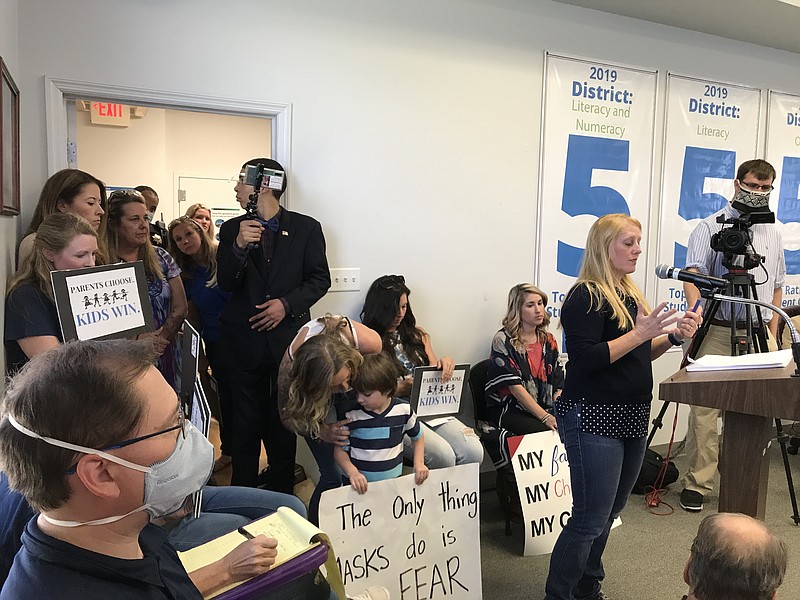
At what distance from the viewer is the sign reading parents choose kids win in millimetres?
3682

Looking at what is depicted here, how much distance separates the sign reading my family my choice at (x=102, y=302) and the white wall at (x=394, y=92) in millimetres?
1123

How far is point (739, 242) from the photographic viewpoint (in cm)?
288

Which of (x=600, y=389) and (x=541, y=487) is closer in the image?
(x=600, y=389)

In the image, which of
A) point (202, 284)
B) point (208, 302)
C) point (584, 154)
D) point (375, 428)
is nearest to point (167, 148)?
point (202, 284)

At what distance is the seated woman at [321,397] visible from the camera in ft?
7.27

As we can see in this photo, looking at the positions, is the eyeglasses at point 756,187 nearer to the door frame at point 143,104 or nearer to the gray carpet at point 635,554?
the gray carpet at point 635,554

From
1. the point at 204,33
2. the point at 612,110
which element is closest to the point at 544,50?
the point at 612,110

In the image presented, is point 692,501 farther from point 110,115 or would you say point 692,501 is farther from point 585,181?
point 110,115

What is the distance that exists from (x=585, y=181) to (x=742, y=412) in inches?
97.7

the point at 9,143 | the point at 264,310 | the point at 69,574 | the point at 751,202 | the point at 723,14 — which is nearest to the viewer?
the point at 69,574

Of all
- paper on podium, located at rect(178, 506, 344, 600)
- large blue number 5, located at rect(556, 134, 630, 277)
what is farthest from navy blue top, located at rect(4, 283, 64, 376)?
large blue number 5, located at rect(556, 134, 630, 277)

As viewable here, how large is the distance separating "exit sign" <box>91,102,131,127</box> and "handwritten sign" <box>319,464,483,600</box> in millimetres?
4912

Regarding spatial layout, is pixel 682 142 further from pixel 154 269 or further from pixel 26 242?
pixel 26 242

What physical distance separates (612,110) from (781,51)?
157 cm
